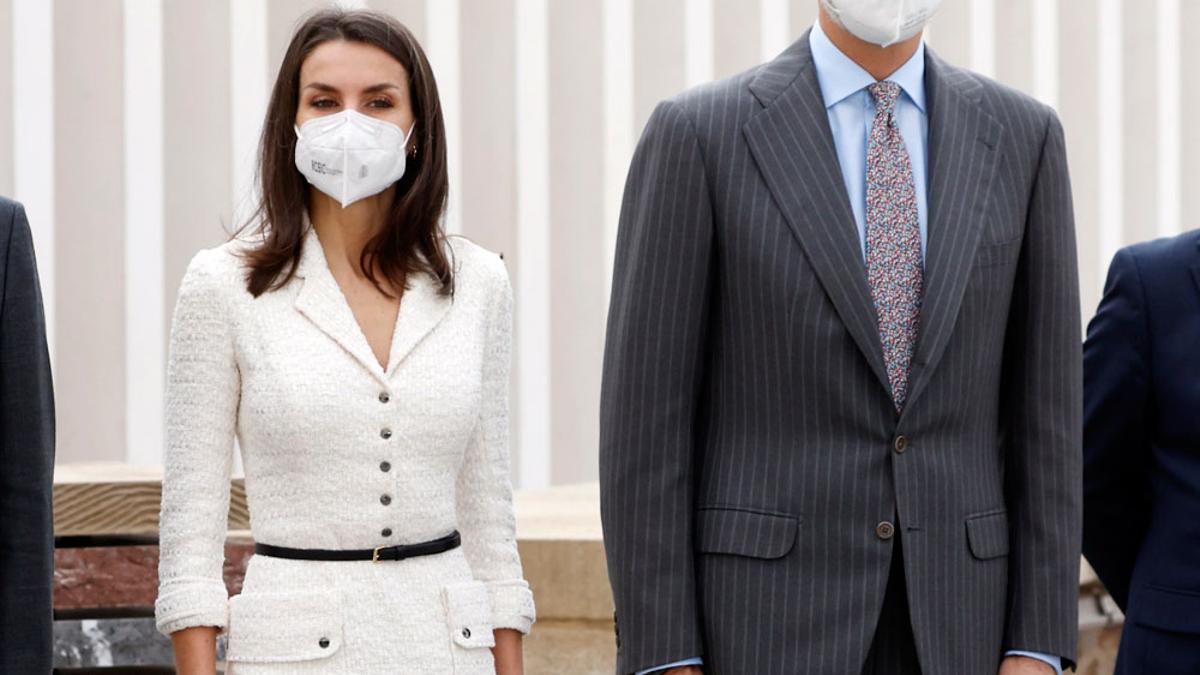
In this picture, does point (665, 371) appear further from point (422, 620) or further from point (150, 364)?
point (150, 364)

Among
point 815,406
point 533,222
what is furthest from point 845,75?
point 533,222

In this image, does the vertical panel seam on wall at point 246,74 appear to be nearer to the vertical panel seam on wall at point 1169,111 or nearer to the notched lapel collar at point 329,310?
the vertical panel seam on wall at point 1169,111

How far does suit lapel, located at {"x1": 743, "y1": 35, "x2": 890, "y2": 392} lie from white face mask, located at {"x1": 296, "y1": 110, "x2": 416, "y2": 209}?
0.49 meters

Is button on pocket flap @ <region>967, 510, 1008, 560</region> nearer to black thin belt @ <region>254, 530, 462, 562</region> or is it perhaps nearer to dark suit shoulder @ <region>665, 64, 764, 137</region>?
dark suit shoulder @ <region>665, 64, 764, 137</region>

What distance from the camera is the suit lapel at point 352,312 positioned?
7.75ft

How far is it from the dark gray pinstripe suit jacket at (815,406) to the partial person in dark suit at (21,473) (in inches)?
24.8

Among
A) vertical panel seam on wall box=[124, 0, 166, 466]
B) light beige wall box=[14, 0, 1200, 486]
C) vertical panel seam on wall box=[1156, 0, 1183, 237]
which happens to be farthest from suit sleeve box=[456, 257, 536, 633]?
vertical panel seam on wall box=[1156, 0, 1183, 237]

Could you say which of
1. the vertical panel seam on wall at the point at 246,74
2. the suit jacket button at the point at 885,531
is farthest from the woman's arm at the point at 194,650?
the vertical panel seam on wall at the point at 246,74

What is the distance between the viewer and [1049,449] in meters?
2.19

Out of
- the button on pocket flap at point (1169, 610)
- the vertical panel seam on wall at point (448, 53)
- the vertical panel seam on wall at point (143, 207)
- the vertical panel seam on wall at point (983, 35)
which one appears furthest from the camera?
the vertical panel seam on wall at point (983, 35)

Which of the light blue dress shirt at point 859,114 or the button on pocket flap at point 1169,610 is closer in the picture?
the light blue dress shirt at point 859,114

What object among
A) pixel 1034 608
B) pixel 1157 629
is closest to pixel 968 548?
pixel 1034 608

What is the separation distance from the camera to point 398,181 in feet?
8.26

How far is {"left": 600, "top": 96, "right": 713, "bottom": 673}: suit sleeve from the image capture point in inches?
83.6
